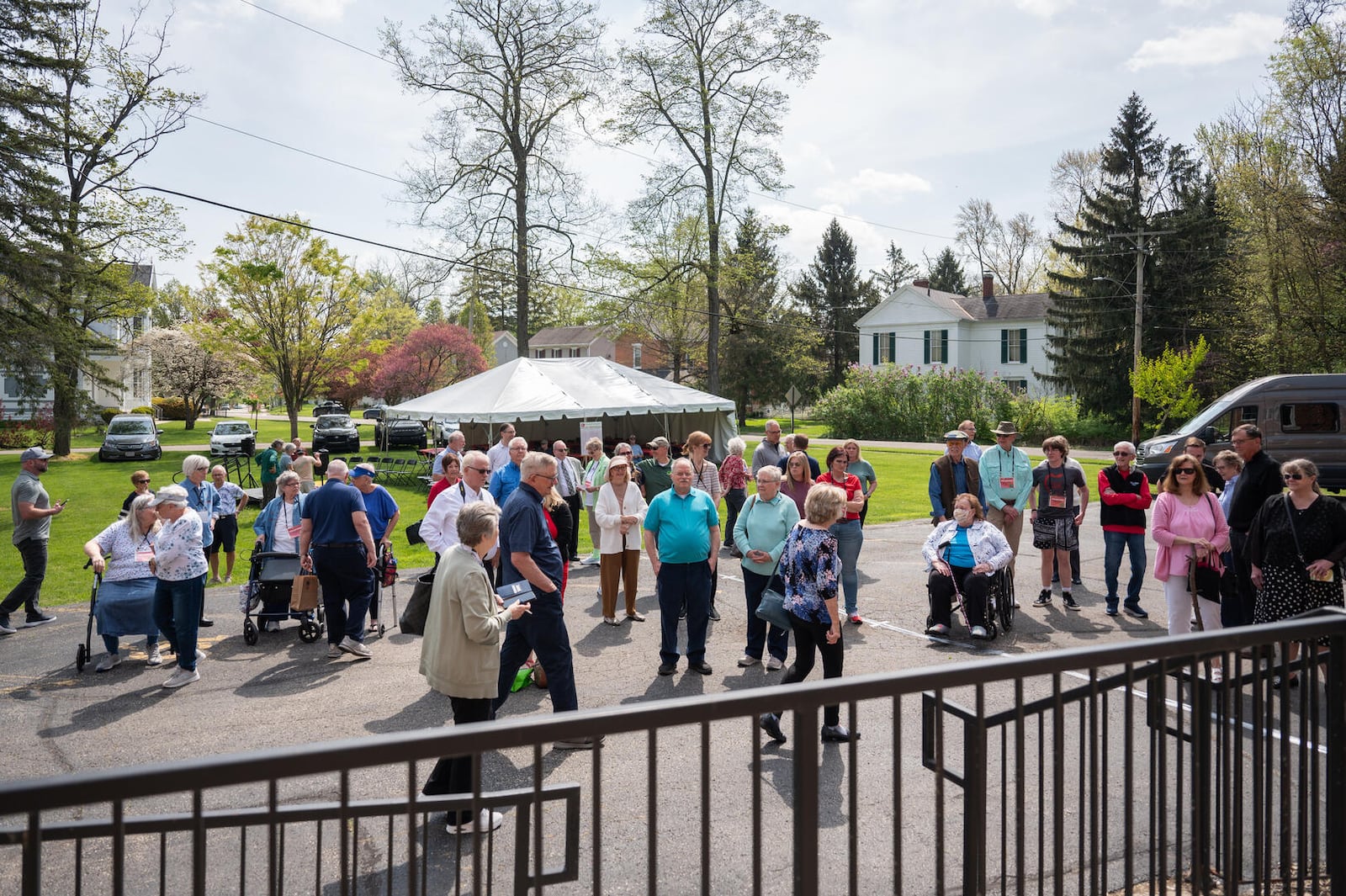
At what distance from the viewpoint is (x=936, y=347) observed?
58531mm

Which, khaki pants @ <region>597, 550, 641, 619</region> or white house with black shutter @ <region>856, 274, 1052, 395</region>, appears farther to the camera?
white house with black shutter @ <region>856, 274, 1052, 395</region>

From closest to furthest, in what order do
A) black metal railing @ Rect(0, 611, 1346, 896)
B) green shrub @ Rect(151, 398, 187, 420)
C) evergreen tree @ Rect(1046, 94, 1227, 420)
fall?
black metal railing @ Rect(0, 611, 1346, 896) < evergreen tree @ Rect(1046, 94, 1227, 420) < green shrub @ Rect(151, 398, 187, 420)

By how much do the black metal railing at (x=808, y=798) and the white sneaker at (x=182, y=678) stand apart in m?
2.49

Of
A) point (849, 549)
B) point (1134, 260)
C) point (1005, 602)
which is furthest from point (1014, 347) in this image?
point (849, 549)

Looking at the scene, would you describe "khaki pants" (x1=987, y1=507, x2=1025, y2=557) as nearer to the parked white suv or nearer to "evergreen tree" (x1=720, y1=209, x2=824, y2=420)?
the parked white suv

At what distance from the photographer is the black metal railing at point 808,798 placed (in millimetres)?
1975

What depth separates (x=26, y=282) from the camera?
66.2 ft

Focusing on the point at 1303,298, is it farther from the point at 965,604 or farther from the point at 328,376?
the point at 328,376

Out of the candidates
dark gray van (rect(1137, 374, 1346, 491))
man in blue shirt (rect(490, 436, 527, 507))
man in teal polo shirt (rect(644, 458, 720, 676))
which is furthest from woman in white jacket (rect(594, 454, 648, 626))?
dark gray van (rect(1137, 374, 1346, 491))

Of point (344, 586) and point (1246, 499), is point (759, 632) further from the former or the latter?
point (1246, 499)

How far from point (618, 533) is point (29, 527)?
20.9ft

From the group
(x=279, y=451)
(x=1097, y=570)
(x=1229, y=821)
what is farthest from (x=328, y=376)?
(x=1229, y=821)

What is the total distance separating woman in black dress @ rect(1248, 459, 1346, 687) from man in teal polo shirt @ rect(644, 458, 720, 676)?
4.46 m

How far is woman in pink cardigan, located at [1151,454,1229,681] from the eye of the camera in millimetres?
7648
